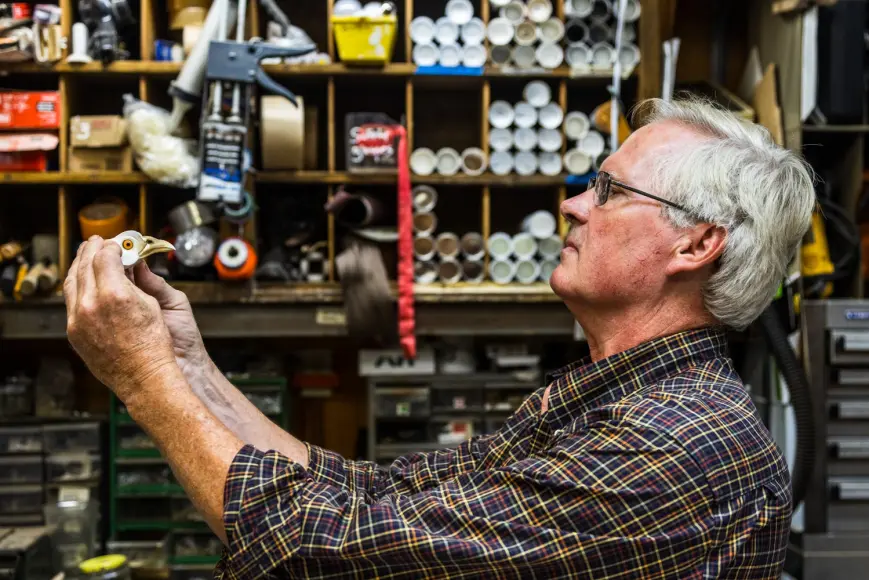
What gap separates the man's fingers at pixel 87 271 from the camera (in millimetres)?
956

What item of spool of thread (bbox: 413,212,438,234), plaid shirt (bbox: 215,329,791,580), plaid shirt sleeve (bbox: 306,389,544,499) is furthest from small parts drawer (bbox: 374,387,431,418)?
plaid shirt (bbox: 215,329,791,580)

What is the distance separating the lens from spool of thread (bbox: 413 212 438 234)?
2.92 meters

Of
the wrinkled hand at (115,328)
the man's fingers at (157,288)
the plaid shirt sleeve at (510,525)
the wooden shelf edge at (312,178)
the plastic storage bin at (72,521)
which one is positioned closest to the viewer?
the plaid shirt sleeve at (510,525)

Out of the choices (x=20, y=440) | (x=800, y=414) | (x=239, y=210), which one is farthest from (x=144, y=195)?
(x=800, y=414)

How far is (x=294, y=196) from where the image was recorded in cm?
312

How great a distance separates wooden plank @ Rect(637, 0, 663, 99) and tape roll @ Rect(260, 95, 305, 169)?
1335mm

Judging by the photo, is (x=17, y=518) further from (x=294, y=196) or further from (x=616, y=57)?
(x=616, y=57)

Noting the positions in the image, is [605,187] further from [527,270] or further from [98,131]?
[98,131]

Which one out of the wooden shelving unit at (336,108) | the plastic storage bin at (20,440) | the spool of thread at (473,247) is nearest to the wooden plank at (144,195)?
the wooden shelving unit at (336,108)

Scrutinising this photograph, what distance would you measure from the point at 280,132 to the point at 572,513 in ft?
7.30

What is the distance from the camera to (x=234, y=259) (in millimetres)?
2691

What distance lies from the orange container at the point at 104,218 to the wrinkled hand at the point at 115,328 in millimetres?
1930

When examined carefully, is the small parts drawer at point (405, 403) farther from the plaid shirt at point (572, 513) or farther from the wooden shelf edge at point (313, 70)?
the plaid shirt at point (572, 513)

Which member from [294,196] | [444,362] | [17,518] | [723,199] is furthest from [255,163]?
[723,199]
